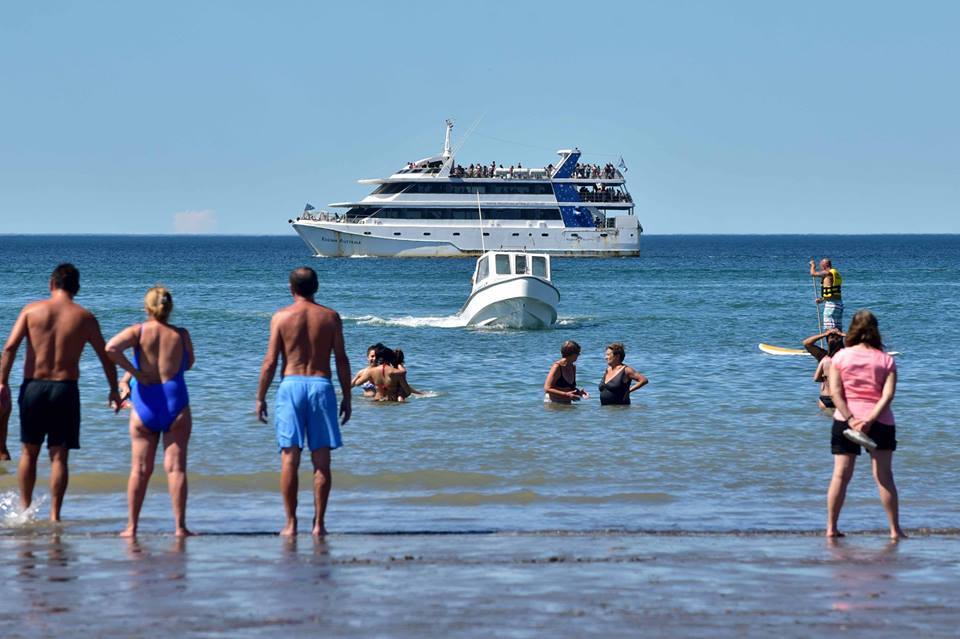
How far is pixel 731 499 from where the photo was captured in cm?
1119

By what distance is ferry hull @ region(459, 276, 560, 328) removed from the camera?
34.4 metres

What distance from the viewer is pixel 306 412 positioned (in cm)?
836

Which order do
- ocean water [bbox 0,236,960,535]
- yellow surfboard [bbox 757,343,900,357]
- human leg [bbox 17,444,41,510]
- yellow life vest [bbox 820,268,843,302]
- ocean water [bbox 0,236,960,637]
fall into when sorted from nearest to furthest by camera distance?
ocean water [bbox 0,236,960,637], human leg [bbox 17,444,41,510], ocean water [bbox 0,236,960,535], yellow life vest [bbox 820,268,843,302], yellow surfboard [bbox 757,343,900,357]

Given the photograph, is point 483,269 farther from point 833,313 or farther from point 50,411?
point 50,411

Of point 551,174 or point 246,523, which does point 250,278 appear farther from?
point 246,523

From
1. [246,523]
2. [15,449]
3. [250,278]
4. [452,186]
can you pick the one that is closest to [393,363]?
[15,449]

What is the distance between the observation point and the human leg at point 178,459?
8359mm

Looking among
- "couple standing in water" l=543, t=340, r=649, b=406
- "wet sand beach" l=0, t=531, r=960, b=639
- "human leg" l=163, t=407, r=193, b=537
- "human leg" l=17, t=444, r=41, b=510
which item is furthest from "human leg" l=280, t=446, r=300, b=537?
"couple standing in water" l=543, t=340, r=649, b=406

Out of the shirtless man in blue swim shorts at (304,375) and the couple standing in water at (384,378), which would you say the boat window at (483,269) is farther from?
the shirtless man in blue swim shorts at (304,375)

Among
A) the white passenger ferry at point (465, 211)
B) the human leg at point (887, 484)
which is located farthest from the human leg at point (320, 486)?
the white passenger ferry at point (465, 211)

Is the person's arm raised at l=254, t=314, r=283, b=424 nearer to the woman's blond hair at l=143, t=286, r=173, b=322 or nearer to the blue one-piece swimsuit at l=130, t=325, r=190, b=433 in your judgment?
the blue one-piece swimsuit at l=130, t=325, r=190, b=433

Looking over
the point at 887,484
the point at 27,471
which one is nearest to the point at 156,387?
the point at 27,471

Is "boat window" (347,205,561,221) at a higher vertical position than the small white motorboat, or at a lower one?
higher

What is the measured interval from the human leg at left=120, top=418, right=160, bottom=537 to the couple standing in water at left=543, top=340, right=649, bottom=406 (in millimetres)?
8485
